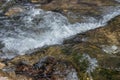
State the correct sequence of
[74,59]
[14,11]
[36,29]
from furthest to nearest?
[14,11] → [36,29] → [74,59]

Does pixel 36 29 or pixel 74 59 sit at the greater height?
pixel 74 59

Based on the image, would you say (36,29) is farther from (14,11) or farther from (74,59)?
(74,59)

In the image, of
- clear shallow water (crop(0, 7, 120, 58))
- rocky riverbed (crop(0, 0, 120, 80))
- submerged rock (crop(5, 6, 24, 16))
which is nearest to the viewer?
rocky riverbed (crop(0, 0, 120, 80))

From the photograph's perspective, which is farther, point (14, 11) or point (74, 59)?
point (14, 11)

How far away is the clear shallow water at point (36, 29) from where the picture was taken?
Answer: 862 cm

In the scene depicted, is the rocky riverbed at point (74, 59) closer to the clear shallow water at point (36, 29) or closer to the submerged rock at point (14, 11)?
the clear shallow water at point (36, 29)

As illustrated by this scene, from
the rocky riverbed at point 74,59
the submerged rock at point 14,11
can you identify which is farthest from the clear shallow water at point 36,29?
the submerged rock at point 14,11

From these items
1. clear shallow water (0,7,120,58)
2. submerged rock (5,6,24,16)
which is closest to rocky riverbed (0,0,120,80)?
clear shallow water (0,7,120,58)

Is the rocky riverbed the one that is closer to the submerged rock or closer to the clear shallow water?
the clear shallow water

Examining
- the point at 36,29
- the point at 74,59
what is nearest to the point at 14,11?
the point at 36,29

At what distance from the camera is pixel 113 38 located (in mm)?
8344

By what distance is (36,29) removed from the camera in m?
9.68

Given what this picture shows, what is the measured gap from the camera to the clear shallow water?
8.62 m

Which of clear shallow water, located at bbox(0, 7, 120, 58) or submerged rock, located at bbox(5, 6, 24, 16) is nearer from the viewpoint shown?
clear shallow water, located at bbox(0, 7, 120, 58)
